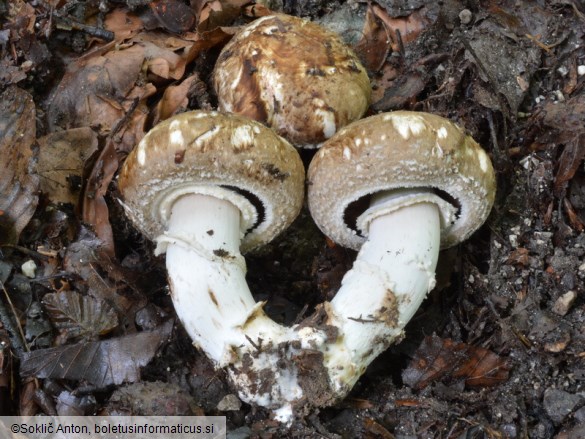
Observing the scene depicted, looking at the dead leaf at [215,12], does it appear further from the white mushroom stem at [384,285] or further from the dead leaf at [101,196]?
the white mushroom stem at [384,285]

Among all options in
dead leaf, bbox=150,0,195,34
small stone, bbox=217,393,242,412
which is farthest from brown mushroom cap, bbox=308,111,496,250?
dead leaf, bbox=150,0,195,34

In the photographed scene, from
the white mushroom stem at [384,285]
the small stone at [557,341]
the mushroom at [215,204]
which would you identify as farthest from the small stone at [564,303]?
the mushroom at [215,204]

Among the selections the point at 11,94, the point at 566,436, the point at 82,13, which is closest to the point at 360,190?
the point at 566,436

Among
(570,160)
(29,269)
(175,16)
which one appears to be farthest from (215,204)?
(570,160)

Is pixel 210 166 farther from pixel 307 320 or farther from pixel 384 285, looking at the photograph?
pixel 384 285

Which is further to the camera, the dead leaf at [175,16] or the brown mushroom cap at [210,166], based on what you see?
the dead leaf at [175,16]
